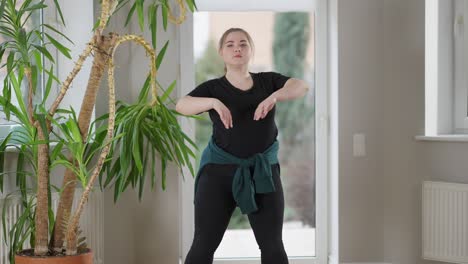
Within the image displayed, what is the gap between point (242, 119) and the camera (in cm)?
327

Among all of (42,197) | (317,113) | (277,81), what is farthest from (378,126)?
(42,197)

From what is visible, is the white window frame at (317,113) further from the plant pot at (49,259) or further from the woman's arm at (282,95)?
the plant pot at (49,259)

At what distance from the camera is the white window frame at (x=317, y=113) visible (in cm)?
434

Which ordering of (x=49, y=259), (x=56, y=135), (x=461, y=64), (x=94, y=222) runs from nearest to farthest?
1. (x=49, y=259)
2. (x=56, y=135)
3. (x=94, y=222)
4. (x=461, y=64)

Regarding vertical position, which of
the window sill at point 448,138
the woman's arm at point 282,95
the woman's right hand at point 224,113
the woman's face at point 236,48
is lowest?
the window sill at point 448,138

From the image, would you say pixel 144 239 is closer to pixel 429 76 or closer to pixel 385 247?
pixel 385 247

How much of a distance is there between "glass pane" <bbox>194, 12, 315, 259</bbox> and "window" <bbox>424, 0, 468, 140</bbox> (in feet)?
2.51

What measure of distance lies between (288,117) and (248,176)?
1356mm

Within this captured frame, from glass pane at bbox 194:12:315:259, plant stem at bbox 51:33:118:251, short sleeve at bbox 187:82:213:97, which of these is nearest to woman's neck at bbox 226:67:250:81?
short sleeve at bbox 187:82:213:97

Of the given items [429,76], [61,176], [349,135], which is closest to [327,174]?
[349,135]

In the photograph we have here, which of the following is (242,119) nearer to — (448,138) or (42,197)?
(42,197)

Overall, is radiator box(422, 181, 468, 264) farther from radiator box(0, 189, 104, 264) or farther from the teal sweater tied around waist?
radiator box(0, 189, 104, 264)

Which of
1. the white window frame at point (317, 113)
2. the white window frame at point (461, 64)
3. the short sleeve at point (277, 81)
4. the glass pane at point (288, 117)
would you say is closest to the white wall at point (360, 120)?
the white window frame at point (317, 113)

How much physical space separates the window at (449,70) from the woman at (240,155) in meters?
1.09
